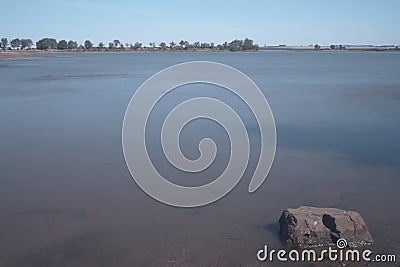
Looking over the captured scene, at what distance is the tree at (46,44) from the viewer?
167000mm

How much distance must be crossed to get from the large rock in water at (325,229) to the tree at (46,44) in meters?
176

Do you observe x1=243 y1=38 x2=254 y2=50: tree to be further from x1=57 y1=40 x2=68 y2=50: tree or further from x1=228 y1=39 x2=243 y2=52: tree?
x1=57 y1=40 x2=68 y2=50: tree

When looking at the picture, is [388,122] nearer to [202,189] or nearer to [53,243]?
[202,189]

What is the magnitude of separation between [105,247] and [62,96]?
18.5 m

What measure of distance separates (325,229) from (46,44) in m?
176

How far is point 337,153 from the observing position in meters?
11.6

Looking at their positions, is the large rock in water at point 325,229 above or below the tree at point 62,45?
below

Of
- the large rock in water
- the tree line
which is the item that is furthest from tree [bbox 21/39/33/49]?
the large rock in water

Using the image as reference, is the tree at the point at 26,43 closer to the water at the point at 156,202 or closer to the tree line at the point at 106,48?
the tree line at the point at 106,48

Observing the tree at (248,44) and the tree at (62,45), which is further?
the tree at (248,44)

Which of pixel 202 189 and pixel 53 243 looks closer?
pixel 53 243

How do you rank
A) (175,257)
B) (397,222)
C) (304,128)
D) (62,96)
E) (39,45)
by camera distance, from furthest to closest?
1. (39,45)
2. (62,96)
3. (304,128)
4. (397,222)
5. (175,257)

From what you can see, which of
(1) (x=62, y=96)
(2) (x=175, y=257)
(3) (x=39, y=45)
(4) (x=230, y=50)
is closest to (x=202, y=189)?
(2) (x=175, y=257)

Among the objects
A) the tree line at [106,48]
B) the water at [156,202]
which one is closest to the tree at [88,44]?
the tree line at [106,48]
